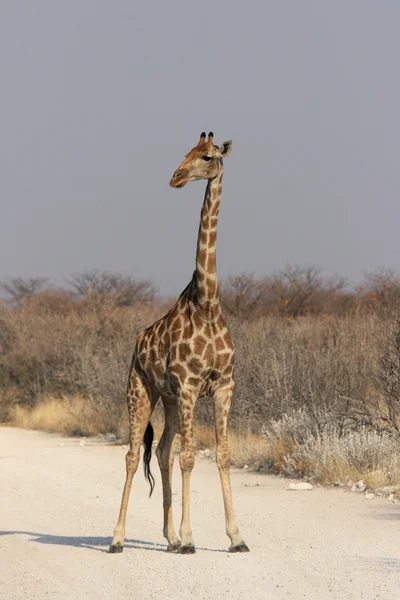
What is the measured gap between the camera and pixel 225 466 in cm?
895

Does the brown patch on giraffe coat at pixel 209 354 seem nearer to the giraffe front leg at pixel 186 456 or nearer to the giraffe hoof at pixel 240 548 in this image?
the giraffe front leg at pixel 186 456

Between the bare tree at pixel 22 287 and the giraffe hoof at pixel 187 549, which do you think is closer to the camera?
the giraffe hoof at pixel 187 549

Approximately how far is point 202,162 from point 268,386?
825cm

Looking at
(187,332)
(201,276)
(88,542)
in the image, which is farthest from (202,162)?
(88,542)

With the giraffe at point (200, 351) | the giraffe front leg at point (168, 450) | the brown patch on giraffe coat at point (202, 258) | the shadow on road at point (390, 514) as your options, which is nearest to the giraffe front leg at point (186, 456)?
Answer: the giraffe at point (200, 351)

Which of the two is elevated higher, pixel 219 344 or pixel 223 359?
pixel 219 344

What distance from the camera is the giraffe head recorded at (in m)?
8.66

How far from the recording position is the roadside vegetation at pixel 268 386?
1376 cm

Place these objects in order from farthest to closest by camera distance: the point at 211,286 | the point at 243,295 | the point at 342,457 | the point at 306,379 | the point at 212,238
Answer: the point at 243,295 < the point at 306,379 < the point at 342,457 < the point at 212,238 < the point at 211,286

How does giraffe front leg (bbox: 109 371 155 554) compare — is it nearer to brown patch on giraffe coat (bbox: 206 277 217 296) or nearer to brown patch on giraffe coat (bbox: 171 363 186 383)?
brown patch on giraffe coat (bbox: 171 363 186 383)

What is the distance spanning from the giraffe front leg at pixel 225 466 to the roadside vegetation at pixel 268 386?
3.94 metres

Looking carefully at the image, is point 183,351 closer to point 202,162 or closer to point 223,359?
point 223,359

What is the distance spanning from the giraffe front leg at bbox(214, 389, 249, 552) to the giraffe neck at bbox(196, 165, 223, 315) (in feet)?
2.41

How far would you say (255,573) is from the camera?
8055mm
